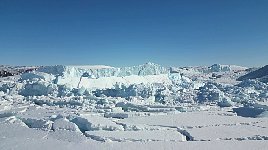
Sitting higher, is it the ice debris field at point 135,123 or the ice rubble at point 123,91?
the ice rubble at point 123,91

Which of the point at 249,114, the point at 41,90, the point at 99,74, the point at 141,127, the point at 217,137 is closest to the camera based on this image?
the point at 217,137

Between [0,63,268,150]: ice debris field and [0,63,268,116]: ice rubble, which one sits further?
[0,63,268,116]: ice rubble

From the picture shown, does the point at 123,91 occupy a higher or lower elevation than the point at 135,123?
higher

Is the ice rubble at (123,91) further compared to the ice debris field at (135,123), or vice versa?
the ice rubble at (123,91)

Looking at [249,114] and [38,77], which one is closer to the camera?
[249,114]

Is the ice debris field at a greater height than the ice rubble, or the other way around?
the ice rubble

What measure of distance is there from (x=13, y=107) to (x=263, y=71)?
25660mm

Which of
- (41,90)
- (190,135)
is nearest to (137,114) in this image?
(190,135)

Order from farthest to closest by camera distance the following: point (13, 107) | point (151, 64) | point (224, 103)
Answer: point (151, 64) < point (224, 103) < point (13, 107)

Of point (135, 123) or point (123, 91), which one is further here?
point (123, 91)

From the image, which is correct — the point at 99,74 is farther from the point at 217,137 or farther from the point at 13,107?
the point at 217,137

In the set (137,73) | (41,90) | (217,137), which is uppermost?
(137,73)

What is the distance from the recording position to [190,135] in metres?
5.73

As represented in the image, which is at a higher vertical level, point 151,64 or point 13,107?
point 151,64
